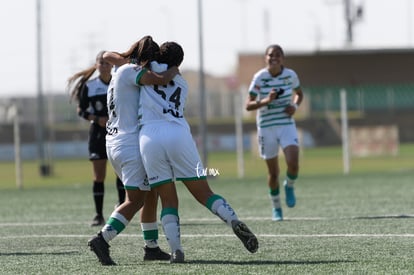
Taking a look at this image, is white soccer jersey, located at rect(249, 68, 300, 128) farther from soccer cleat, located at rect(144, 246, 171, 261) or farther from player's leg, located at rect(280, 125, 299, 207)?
soccer cleat, located at rect(144, 246, 171, 261)

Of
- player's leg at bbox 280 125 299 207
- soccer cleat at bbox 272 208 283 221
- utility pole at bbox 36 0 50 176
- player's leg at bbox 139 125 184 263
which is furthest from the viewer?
utility pole at bbox 36 0 50 176

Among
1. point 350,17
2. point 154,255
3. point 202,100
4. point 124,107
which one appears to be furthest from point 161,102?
point 350,17

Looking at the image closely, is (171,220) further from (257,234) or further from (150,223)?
(257,234)

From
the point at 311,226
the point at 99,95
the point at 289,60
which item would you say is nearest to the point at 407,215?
the point at 311,226

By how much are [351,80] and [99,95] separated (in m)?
49.7

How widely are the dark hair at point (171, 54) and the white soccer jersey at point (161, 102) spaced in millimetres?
71

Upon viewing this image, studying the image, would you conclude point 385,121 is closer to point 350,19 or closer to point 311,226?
point 350,19

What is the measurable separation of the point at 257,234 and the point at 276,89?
271cm

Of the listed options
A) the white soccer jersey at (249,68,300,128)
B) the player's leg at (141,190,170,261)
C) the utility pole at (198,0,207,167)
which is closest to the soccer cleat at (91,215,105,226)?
the white soccer jersey at (249,68,300,128)

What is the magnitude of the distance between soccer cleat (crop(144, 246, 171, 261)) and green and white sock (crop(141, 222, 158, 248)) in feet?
0.11

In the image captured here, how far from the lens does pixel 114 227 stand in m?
9.20

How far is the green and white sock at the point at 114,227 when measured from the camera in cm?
915

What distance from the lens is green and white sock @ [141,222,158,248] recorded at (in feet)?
31.2

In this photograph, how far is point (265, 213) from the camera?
48.8 feet
